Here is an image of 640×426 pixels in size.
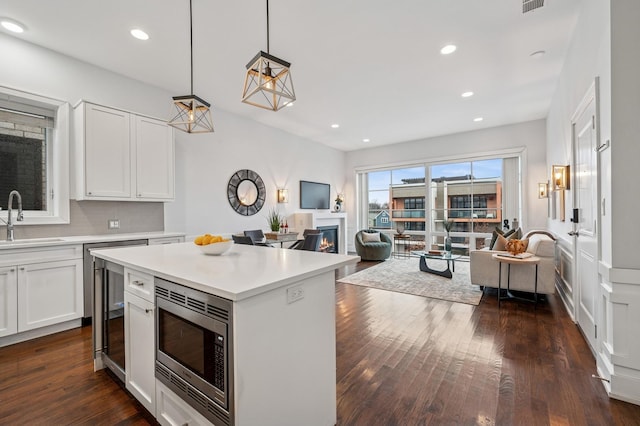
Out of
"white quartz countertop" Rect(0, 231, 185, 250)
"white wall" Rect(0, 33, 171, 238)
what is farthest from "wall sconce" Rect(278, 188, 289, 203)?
"white quartz countertop" Rect(0, 231, 185, 250)

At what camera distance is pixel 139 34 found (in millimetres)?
3016

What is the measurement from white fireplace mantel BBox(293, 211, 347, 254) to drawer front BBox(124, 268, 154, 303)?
15.9 ft

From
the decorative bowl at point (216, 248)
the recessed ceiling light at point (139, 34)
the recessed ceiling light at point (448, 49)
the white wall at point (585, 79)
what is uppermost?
the recessed ceiling light at point (448, 49)

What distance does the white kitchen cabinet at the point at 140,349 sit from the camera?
5.47 ft

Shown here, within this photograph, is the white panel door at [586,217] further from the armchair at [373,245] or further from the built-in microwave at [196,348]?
the armchair at [373,245]

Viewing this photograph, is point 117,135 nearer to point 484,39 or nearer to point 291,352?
point 291,352

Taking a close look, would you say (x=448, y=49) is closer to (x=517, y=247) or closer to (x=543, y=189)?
(x=517, y=247)

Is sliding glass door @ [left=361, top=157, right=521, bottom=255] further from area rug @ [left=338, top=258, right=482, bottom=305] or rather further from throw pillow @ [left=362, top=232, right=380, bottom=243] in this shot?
area rug @ [left=338, top=258, right=482, bottom=305]

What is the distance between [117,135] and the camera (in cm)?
354

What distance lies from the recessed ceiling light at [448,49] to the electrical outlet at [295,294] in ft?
10.8

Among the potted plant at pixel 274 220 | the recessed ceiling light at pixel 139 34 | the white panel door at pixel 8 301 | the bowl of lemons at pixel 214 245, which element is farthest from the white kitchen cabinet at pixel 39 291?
the potted plant at pixel 274 220

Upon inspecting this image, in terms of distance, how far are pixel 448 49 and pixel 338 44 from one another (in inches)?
50.3

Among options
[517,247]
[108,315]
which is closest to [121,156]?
[108,315]

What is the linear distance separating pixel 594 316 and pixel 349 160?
22.9ft
